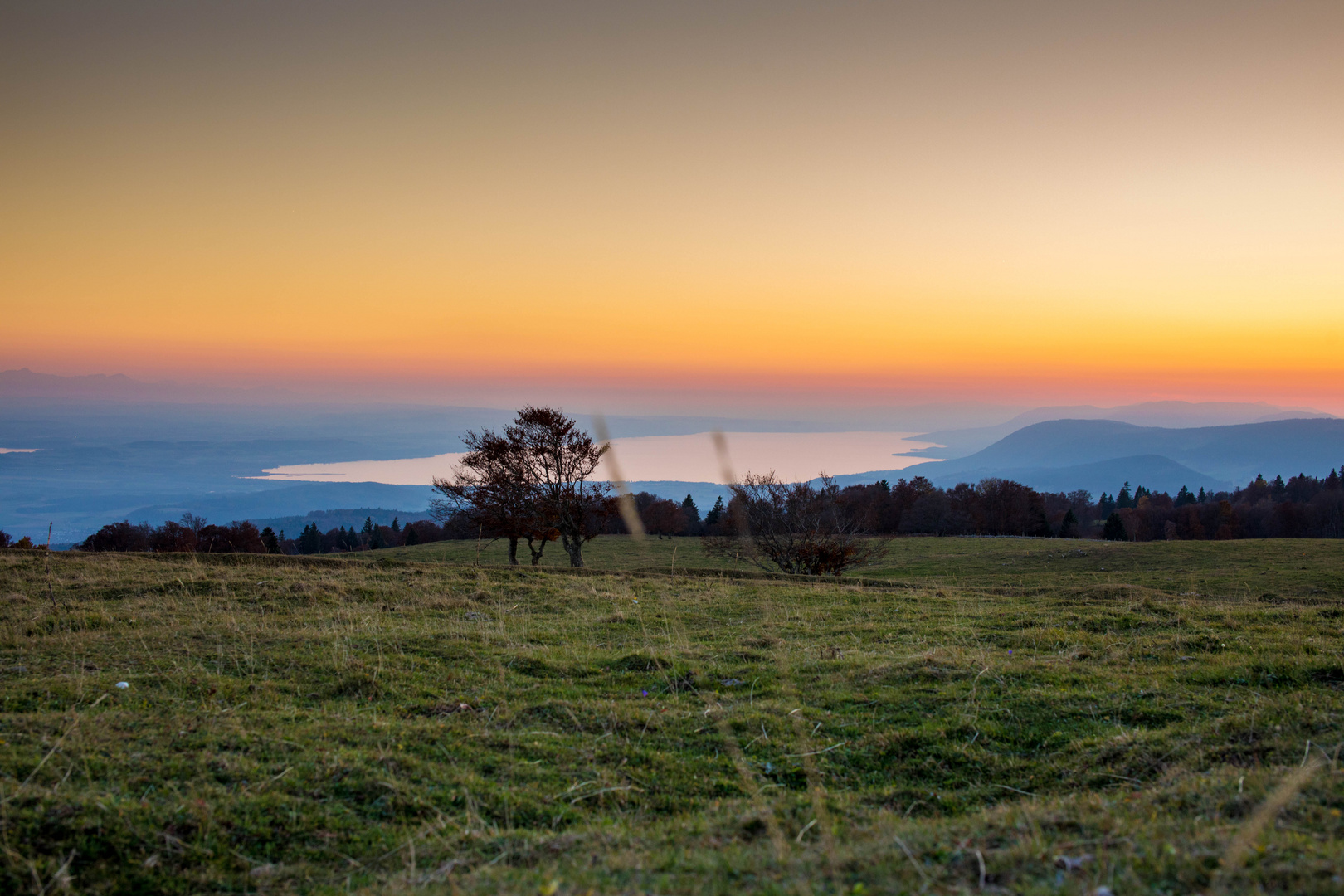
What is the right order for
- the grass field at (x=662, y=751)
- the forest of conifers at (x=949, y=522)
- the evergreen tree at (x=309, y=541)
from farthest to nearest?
the evergreen tree at (x=309, y=541)
the forest of conifers at (x=949, y=522)
the grass field at (x=662, y=751)

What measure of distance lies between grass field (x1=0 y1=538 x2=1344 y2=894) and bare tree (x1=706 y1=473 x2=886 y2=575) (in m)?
17.1

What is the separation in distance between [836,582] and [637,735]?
16.8 metres

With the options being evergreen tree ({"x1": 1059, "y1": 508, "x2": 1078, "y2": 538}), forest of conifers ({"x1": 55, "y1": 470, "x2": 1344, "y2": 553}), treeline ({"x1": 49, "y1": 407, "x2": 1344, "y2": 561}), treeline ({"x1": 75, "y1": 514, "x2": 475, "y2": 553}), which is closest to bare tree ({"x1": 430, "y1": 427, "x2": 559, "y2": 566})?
treeline ({"x1": 49, "y1": 407, "x2": 1344, "y2": 561})

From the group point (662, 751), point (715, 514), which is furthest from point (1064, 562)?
point (662, 751)

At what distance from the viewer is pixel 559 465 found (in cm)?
3359

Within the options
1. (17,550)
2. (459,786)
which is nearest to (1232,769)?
(459,786)

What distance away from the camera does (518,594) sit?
16.6m

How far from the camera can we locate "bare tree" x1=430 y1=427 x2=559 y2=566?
1320 inches

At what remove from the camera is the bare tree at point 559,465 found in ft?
110

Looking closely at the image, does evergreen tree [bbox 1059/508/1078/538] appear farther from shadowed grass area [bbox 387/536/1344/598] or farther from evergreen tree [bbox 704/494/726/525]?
evergreen tree [bbox 704/494/726/525]

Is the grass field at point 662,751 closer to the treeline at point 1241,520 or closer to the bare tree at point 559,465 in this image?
the bare tree at point 559,465

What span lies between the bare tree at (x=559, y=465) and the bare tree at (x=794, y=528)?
6.98 meters

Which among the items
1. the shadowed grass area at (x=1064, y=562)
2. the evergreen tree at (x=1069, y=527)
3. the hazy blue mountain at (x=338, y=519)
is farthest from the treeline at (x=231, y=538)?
the evergreen tree at (x=1069, y=527)

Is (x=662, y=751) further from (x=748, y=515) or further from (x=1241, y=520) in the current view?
(x=1241, y=520)
